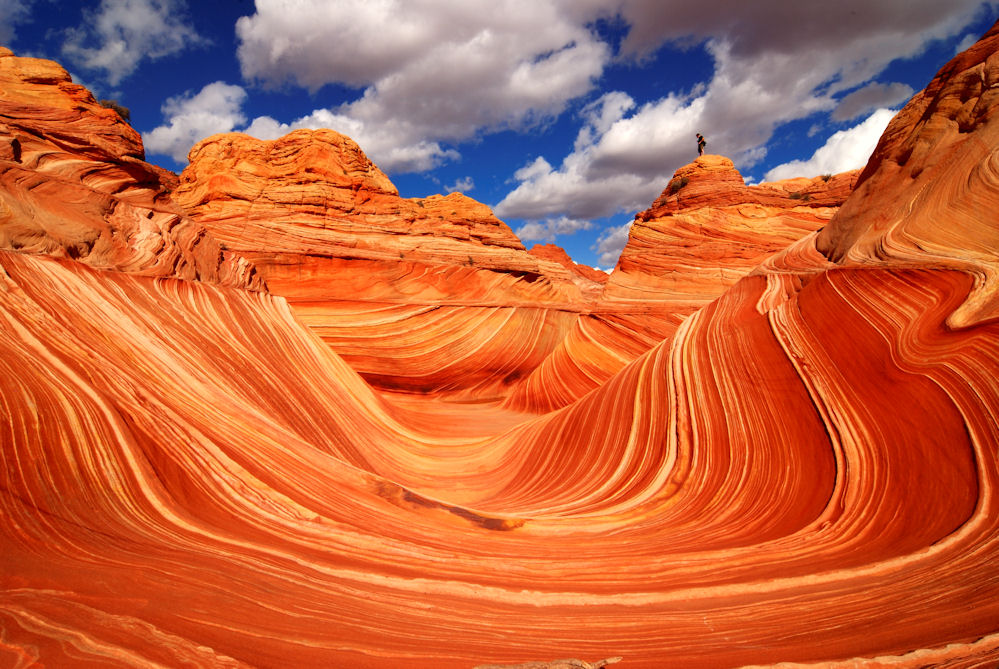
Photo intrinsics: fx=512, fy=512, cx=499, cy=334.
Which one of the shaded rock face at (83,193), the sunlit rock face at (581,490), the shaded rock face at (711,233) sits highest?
the shaded rock face at (711,233)

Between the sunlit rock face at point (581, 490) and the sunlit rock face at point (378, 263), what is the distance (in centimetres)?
611

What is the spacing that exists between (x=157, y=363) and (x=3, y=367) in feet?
4.16

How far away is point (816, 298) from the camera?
523 cm

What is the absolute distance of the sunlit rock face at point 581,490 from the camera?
6.34 ft

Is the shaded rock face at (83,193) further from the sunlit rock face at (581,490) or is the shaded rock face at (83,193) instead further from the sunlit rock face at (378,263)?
the sunlit rock face at (378,263)

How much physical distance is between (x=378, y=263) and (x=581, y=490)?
9.77m

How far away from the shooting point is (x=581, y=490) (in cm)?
517

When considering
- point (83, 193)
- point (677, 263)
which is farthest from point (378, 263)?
point (677, 263)

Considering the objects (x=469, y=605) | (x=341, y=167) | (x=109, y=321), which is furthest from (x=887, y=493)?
(x=341, y=167)

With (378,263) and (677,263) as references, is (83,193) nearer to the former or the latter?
(378,263)

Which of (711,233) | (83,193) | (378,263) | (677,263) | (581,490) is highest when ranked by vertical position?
(711,233)

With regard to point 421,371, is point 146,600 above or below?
below

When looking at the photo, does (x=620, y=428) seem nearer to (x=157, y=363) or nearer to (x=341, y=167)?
(x=157, y=363)

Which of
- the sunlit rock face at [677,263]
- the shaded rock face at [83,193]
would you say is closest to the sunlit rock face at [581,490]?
the shaded rock face at [83,193]
